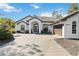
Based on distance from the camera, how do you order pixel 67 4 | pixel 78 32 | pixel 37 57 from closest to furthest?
1. pixel 37 57
2. pixel 67 4
3. pixel 78 32

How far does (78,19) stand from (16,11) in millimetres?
2974

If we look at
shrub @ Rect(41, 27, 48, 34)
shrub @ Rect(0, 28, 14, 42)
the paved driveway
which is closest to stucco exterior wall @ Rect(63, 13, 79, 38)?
shrub @ Rect(41, 27, 48, 34)

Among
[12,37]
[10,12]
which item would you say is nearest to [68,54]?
[12,37]

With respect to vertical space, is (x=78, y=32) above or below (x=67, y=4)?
below

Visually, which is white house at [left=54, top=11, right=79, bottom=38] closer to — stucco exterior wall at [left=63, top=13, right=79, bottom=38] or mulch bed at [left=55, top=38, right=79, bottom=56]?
stucco exterior wall at [left=63, top=13, right=79, bottom=38]

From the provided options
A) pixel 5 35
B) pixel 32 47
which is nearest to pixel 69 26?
pixel 32 47

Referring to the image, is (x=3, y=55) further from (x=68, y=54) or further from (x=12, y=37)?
(x=68, y=54)

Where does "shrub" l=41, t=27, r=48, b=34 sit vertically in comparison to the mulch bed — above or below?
above

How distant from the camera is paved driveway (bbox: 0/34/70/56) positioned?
5090 millimetres

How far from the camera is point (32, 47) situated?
533 cm

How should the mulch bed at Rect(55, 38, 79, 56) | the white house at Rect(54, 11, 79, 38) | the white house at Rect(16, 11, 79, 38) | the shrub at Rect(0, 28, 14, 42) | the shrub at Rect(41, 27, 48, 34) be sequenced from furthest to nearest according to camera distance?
the white house at Rect(54, 11, 79, 38) < the white house at Rect(16, 11, 79, 38) < the shrub at Rect(41, 27, 48, 34) < the shrub at Rect(0, 28, 14, 42) < the mulch bed at Rect(55, 38, 79, 56)

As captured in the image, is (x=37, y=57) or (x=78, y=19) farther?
(x=78, y=19)

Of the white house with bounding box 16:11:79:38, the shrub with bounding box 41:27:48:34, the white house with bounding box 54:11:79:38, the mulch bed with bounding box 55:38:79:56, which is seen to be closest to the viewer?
the mulch bed with bounding box 55:38:79:56

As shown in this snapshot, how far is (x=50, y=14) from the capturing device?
5535mm
